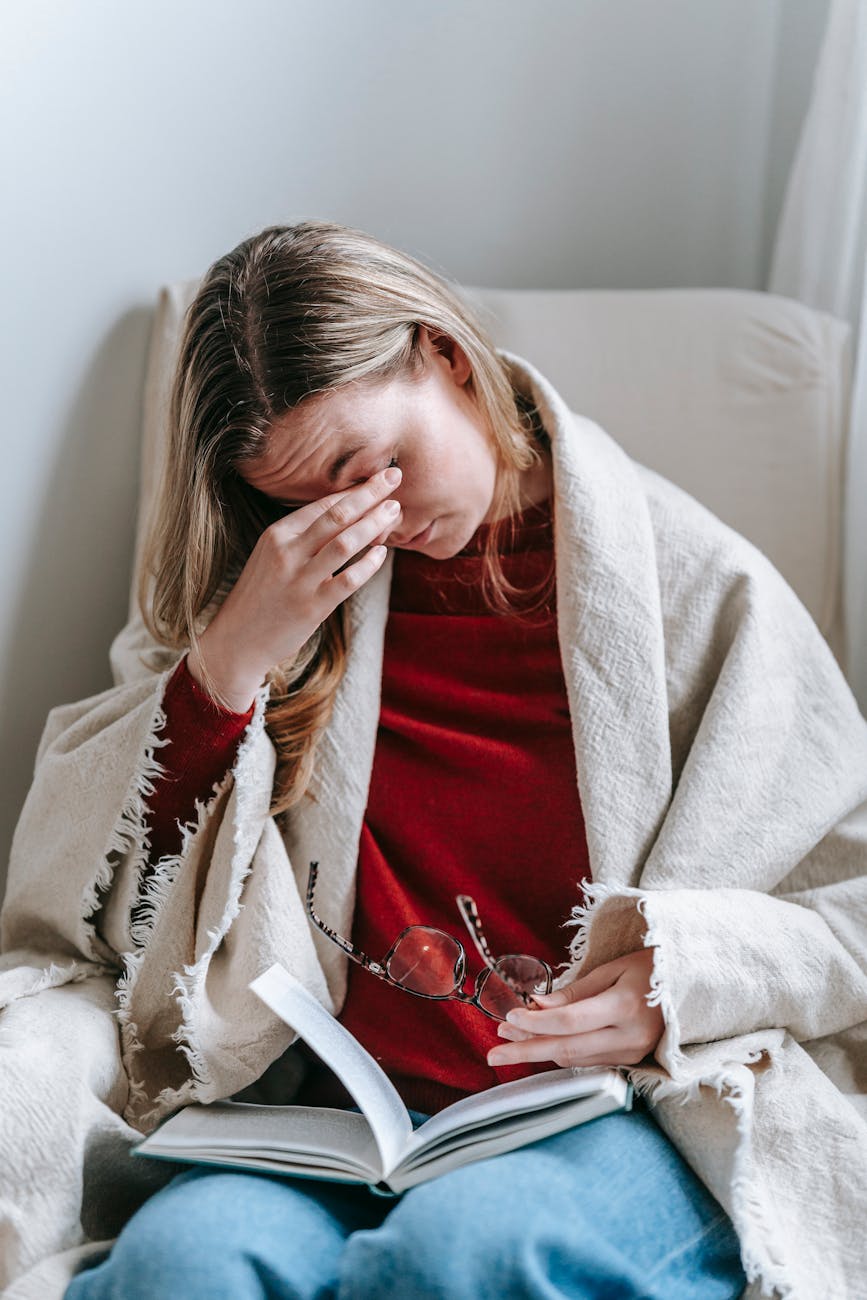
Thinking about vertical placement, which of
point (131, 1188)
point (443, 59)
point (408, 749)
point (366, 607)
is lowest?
point (131, 1188)

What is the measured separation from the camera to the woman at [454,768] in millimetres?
832

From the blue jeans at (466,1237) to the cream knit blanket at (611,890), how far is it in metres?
0.04

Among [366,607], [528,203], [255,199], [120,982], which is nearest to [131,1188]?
[120,982]

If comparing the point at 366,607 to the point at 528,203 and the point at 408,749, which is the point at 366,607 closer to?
the point at 408,749

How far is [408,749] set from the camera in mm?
1058

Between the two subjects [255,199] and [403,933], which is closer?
[403,933]

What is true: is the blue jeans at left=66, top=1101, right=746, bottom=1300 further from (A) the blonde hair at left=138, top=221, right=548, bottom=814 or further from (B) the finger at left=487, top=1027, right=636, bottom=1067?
(A) the blonde hair at left=138, top=221, right=548, bottom=814

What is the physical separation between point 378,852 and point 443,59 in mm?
920

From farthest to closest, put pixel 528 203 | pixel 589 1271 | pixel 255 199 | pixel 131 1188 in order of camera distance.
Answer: pixel 528 203
pixel 255 199
pixel 131 1188
pixel 589 1271

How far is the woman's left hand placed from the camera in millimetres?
805

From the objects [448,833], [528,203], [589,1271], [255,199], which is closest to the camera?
[589,1271]

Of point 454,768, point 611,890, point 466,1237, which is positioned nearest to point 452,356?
point 454,768

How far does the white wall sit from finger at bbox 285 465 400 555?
43 centimetres

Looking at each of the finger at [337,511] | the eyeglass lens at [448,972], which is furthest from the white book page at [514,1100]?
the finger at [337,511]
